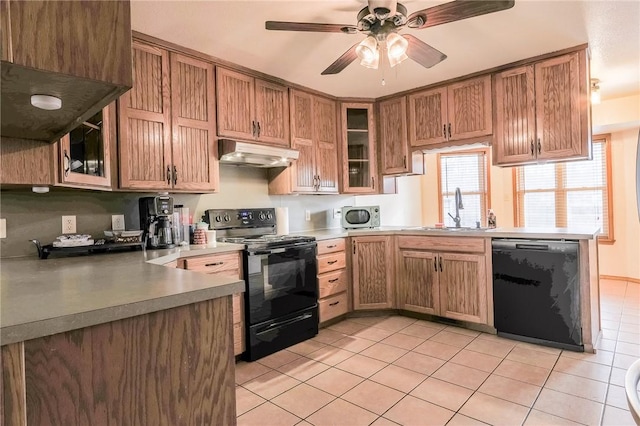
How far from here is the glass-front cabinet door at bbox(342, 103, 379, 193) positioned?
400cm

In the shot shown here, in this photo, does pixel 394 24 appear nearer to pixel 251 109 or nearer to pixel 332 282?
pixel 251 109

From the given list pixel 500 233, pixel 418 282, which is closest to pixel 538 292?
pixel 500 233

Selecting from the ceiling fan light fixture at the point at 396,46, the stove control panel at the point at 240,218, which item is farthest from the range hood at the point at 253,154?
the ceiling fan light fixture at the point at 396,46

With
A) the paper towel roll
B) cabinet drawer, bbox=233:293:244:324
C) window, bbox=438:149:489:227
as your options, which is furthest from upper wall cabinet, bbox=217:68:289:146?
window, bbox=438:149:489:227

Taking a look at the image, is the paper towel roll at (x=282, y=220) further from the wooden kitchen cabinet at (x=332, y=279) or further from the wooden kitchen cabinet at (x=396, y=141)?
the wooden kitchen cabinet at (x=396, y=141)

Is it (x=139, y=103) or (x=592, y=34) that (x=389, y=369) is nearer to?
(x=139, y=103)

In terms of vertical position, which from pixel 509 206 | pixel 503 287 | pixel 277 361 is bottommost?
pixel 277 361

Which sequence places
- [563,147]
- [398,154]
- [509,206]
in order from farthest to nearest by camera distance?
[509,206]
[398,154]
[563,147]

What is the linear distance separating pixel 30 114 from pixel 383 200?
4150 millimetres

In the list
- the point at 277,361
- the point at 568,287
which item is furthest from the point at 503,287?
the point at 277,361

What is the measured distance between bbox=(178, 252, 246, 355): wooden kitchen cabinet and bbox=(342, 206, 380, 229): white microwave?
1575 mm

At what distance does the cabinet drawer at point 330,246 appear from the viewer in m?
3.29

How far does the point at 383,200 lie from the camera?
4.92 meters

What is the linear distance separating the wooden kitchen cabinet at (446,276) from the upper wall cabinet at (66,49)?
9.70ft
